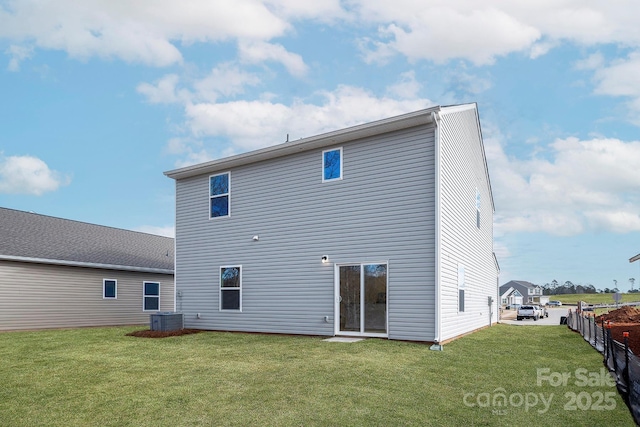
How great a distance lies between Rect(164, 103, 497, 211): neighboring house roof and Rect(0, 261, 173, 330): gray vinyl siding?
246 inches

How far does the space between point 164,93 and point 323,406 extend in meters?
14.0

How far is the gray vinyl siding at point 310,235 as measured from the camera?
1108cm

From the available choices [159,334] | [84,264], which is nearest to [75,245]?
[84,264]

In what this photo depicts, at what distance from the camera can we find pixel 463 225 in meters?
13.9

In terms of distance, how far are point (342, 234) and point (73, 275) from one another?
1195 cm

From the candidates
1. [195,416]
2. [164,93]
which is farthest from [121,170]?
[195,416]

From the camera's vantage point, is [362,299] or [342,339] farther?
[362,299]

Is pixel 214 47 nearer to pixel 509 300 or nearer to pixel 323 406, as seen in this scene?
pixel 323 406

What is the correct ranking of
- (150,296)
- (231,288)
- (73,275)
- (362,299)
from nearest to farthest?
(362,299)
(231,288)
(73,275)
(150,296)

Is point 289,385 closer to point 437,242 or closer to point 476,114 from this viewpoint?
point 437,242

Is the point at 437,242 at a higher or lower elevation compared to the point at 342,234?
lower

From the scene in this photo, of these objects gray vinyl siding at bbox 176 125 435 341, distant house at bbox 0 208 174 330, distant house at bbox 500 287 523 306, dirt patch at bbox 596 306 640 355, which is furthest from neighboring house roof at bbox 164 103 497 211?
distant house at bbox 500 287 523 306

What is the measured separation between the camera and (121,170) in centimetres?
1856

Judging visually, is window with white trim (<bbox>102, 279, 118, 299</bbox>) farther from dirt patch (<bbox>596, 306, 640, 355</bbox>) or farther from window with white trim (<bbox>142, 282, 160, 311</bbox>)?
dirt patch (<bbox>596, 306, 640, 355</bbox>)
